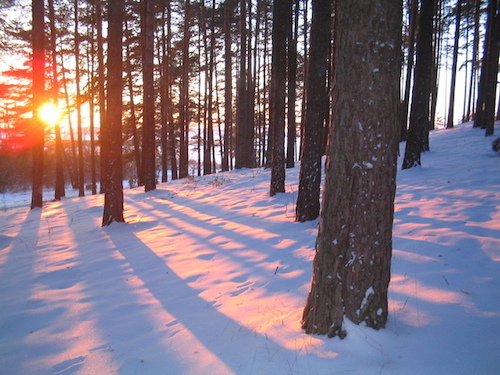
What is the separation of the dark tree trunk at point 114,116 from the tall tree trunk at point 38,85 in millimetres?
5690

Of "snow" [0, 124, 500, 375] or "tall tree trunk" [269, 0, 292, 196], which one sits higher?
"tall tree trunk" [269, 0, 292, 196]

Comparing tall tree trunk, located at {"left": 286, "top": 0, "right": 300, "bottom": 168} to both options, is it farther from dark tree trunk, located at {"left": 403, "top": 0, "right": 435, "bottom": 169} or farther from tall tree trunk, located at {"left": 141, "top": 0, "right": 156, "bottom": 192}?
tall tree trunk, located at {"left": 141, "top": 0, "right": 156, "bottom": 192}

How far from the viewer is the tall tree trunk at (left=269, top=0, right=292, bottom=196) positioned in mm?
7258

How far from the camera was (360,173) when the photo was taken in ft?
7.37

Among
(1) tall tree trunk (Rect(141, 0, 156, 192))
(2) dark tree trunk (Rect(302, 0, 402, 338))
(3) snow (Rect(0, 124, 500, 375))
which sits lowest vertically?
(3) snow (Rect(0, 124, 500, 375))

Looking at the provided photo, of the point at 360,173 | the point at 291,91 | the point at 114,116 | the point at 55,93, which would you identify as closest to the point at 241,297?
the point at 360,173

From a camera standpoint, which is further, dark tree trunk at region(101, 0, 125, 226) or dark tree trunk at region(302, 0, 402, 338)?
dark tree trunk at region(101, 0, 125, 226)

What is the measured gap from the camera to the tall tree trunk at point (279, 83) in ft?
23.8

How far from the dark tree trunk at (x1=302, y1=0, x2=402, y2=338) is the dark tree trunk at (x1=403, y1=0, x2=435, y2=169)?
7.47 meters

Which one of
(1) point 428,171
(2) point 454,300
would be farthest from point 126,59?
(2) point 454,300

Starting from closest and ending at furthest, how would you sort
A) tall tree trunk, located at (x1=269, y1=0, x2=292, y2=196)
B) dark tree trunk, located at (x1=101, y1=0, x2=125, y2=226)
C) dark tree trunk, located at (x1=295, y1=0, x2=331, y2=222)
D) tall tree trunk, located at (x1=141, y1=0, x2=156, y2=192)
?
1. dark tree trunk, located at (x1=295, y1=0, x2=331, y2=222)
2. dark tree trunk, located at (x1=101, y1=0, x2=125, y2=226)
3. tall tree trunk, located at (x1=269, y1=0, x2=292, y2=196)
4. tall tree trunk, located at (x1=141, y1=0, x2=156, y2=192)

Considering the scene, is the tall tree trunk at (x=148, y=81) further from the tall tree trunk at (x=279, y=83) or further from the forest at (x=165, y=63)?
the tall tree trunk at (x=279, y=83)

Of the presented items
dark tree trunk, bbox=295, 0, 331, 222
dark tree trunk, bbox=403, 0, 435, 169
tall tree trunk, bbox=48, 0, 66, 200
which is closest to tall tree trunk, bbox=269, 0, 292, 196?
dark tree trunk, bbox=295, 0, 331, 222

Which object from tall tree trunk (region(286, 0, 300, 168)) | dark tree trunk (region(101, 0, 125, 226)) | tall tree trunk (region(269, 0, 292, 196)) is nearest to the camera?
dark tree trunk (region(101, 0, 125, 226))
